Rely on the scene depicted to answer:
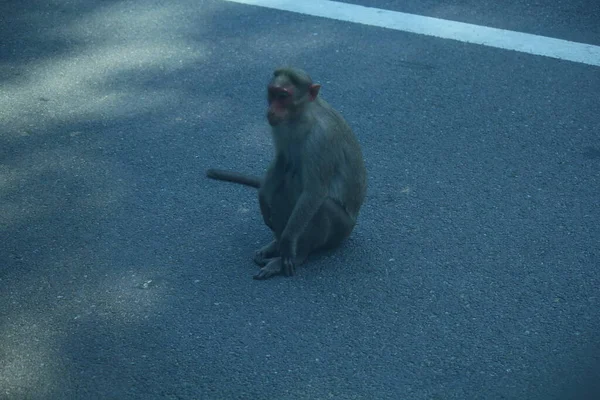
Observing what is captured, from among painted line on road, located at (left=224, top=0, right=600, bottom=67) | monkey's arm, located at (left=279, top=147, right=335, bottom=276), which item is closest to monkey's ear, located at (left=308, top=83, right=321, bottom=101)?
monkey's arm, located at (left=279, top=147, right=335, bottom=276)

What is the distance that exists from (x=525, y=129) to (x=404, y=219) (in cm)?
140

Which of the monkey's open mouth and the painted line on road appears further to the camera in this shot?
the painted line on road

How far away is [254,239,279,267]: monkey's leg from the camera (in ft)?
15.4

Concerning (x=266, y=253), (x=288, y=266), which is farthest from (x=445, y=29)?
(x=288, y=266)

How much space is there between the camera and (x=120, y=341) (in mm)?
4121

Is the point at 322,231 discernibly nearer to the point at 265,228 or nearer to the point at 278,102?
the point at 265,228

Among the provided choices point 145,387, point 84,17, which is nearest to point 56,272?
Answer: point 145,387

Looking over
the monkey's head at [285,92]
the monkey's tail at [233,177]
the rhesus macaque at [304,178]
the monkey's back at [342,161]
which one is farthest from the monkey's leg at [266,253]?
the monkey's head at [285,92]

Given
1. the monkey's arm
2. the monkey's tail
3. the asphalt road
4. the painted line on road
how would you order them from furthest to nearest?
the painted line on road → the monkey's tail → the monkey's arm → the asphalt road

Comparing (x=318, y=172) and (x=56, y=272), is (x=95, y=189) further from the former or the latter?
(x=318, y=172)

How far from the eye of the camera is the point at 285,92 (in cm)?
425

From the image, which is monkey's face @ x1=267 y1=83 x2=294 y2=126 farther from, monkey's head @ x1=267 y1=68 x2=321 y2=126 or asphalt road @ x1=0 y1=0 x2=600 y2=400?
asphalt road @ x1=0 y1=0 x2=600 y2=400

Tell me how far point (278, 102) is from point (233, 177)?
112cm

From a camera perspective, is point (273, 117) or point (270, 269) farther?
point (270, 269)
